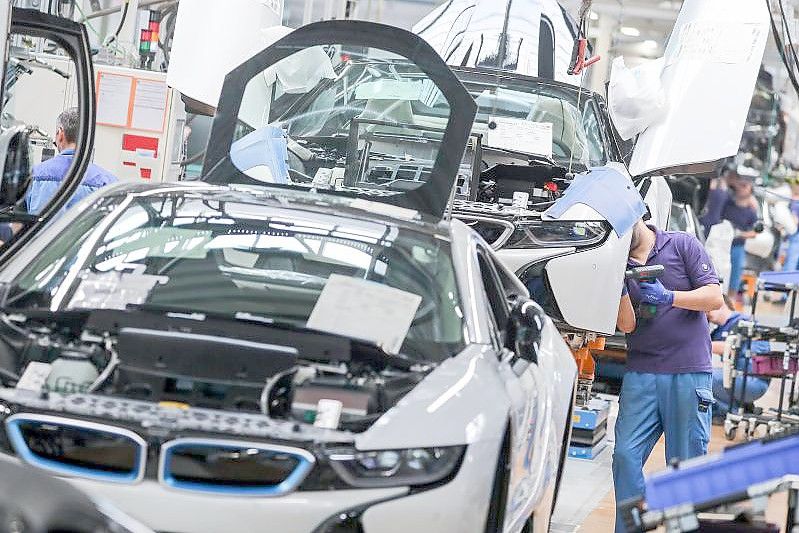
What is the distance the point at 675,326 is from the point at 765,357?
12.9 feet

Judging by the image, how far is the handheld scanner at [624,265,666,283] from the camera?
6.21 m

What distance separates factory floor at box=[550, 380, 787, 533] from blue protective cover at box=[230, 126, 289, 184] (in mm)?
2068

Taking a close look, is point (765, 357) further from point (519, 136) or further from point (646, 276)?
point (646, 276)

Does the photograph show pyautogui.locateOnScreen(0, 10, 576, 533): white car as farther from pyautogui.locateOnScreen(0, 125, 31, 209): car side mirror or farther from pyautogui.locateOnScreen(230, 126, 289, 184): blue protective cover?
pyautogui.locateOnScreen(230, 126, 289, 184): blue protective cover

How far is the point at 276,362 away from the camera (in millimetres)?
3971

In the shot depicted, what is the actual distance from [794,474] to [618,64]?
5.87 m

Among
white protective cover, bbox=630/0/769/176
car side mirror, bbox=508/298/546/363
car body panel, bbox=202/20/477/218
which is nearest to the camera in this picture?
car side mirror, bbox=508/298/546/363

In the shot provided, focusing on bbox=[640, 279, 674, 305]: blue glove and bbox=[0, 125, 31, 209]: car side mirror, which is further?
bbox=[640, 279, 674, 305]: blue glove

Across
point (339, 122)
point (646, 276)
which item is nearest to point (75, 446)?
point (646, 276)

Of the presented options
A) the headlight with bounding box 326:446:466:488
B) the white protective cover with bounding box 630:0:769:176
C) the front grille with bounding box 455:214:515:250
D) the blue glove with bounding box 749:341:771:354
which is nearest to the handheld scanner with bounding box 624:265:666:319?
the front grille with bounding box 455:214:515:250

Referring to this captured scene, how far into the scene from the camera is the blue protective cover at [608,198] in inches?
280

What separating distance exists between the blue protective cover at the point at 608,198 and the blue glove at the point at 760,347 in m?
2.83

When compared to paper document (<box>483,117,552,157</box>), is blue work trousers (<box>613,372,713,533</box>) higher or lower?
lower

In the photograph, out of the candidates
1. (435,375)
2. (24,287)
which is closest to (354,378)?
(435,375)
